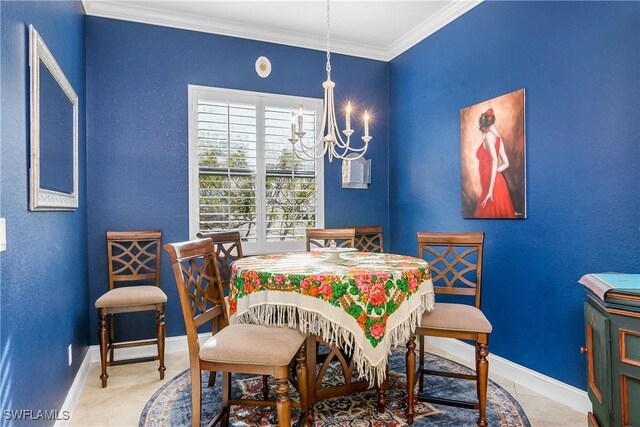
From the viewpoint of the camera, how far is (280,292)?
6.39ft

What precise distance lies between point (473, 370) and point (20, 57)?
335 cm

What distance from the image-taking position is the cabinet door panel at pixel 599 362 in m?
1.63

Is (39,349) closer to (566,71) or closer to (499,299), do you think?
(499,299)

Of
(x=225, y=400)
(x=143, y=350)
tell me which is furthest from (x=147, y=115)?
(x=225, y=400)

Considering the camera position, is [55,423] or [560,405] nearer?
[55,423]

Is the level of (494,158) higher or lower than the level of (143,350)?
higher

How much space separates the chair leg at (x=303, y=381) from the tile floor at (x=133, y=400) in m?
0.98

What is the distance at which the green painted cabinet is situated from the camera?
1.50m

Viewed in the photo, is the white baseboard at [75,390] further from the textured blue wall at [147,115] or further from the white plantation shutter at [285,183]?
the white plantation shutter at [285,183]

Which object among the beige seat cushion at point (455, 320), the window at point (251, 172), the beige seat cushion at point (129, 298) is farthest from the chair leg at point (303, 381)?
the window at point (251, 172)

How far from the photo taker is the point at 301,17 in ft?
11.6

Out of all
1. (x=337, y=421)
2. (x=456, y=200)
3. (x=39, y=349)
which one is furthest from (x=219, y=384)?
(x=456, y=200)

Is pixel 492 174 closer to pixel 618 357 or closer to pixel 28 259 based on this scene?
pixel 618 357

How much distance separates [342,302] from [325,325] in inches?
5.9
